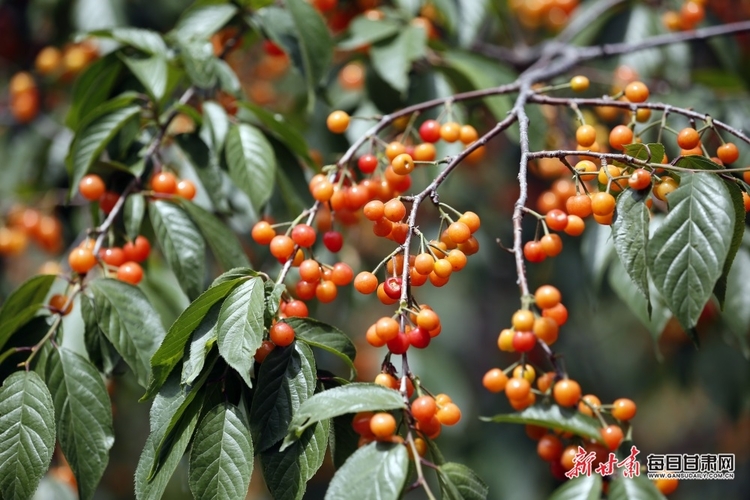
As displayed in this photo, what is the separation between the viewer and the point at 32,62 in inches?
103

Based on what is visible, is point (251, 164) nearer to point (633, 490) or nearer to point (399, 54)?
point (399, 54)

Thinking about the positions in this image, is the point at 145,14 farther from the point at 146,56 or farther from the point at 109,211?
the point at 109,211

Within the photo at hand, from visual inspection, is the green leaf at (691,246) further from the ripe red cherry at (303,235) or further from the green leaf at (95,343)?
the green leaf at (95,343)

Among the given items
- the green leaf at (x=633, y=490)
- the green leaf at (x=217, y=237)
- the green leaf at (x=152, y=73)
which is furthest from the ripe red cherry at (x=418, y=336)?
the green leaf at (x=152, y=73)

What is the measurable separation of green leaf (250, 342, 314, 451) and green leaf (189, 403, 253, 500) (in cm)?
2

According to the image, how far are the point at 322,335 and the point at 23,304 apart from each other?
1.84 ft

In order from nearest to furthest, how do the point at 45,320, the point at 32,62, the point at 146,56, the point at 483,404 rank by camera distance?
1. the point at 45,320
2. the point at 146,56
3. the point at 32,62
4. the point at 483,404

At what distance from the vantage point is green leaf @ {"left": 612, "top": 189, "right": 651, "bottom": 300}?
84cm

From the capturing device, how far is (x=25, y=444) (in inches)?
36.2

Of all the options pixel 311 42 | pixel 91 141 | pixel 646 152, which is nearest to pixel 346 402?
pixel 646 152

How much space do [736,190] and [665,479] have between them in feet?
1.54

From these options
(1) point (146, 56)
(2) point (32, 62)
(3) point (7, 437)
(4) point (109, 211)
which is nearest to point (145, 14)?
(2) point (32, 62)

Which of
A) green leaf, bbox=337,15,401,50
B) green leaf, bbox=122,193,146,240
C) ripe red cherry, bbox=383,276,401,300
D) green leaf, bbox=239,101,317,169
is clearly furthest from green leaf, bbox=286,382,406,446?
green leaf, bbox=337,15,401,50

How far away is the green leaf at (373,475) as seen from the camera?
75cm
